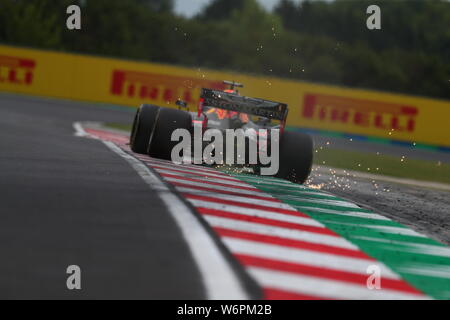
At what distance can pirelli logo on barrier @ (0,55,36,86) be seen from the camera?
37156 mm

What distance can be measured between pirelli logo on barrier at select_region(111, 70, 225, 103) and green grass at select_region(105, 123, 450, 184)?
8.39 meters

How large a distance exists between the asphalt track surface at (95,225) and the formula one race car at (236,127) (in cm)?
71

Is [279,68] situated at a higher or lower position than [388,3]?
lower

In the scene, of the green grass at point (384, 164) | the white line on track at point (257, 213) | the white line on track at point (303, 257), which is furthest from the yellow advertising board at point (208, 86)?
the white line on track at point (303, 257)

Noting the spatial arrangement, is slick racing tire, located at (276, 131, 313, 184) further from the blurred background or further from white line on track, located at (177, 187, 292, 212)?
the blurred background

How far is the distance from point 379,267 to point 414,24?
9760cm

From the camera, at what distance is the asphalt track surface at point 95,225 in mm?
5211

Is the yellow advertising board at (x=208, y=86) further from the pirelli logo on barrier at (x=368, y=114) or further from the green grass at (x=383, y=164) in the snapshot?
the green grass at (x=383, y=164)

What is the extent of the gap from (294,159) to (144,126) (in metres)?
2.50

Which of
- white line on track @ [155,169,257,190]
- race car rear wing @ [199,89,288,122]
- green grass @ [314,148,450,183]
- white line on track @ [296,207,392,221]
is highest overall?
race car rear wing @ [199,89,288,122]

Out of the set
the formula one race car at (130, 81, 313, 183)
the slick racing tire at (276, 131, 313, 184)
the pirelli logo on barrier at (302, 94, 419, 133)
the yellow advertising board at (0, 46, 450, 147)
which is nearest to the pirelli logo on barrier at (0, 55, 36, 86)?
the yellow advertising board at (0, 46, 450, 147)

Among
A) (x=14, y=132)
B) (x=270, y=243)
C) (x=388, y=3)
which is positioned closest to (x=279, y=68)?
(x=388, y=3)

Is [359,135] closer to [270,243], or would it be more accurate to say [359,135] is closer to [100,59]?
[100,59]
